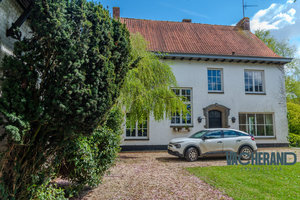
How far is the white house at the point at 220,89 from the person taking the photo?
14344mm

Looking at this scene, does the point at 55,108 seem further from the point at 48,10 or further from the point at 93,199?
the point at 93,199

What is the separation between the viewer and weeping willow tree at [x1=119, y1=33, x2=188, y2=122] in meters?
9.40

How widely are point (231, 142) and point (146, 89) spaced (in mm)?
4741

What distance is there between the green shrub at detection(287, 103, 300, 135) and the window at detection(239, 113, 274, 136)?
1902 millimetres

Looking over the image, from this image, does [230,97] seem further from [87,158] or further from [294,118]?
[87,158]

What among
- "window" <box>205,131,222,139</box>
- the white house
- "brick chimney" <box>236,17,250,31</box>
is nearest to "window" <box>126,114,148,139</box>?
the white house

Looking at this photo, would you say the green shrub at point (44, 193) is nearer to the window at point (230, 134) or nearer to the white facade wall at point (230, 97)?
the window at point (230, 134)

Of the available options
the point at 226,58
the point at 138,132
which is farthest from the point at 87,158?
the point at 226,58

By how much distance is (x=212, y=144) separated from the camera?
988cm

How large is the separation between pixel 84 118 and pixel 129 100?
6.38 metres

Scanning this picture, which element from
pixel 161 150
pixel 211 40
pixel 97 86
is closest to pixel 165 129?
pixel 161 150

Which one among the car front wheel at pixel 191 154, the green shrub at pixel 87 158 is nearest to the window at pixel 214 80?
the car front wheel at pixel 191 154

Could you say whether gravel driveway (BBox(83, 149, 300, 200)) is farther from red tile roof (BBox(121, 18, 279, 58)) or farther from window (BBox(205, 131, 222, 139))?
red tile roof (BBox(121, 18, 279, 58))

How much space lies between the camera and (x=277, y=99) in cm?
1585
